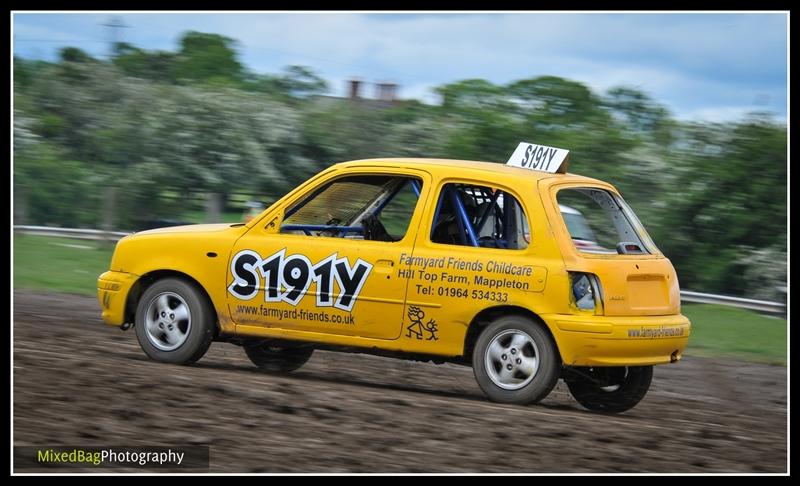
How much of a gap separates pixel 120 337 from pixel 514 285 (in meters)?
4.77

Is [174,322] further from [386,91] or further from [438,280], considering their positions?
[386,91]

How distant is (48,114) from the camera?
23.3m

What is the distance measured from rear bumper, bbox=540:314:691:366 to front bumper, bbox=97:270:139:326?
3.37m

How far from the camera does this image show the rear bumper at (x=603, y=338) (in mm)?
8320

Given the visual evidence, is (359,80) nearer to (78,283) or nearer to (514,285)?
(78,283)

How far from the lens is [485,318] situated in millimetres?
8742

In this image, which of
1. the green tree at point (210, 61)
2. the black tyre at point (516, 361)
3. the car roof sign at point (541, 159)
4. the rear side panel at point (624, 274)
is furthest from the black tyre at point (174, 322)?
the green tree at point (210, 61)

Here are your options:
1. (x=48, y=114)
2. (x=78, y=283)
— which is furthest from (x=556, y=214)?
(x=48, y=114)

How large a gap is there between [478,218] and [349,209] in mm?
1035

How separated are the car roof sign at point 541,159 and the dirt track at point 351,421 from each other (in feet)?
5.90

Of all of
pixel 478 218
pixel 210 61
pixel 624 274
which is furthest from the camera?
pixel 210 61

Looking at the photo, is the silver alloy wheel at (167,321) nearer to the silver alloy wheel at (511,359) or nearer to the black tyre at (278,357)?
the black tyre at (278,357)

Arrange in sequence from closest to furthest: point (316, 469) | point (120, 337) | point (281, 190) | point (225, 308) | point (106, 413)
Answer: point (316, 469)
point (106, 413)
point (225, 308)
point (120, 337)
point (281, 190)

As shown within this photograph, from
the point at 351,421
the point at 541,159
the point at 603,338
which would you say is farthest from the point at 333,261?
the point at 603,338
